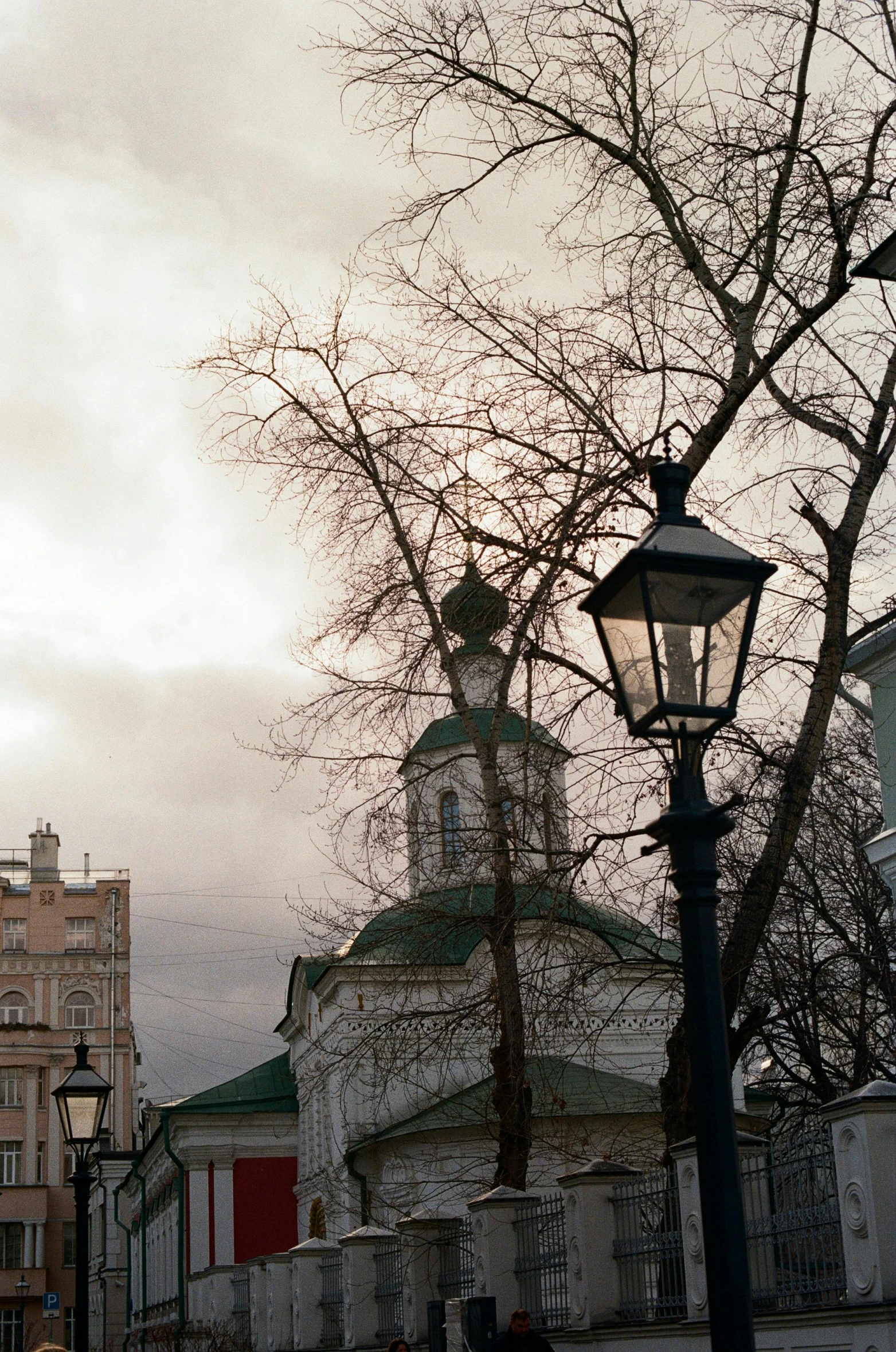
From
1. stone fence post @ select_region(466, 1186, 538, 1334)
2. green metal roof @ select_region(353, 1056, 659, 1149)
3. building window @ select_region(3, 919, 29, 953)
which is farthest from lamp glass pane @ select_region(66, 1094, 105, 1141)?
building window @ select_region(3, 919, 29, 953)

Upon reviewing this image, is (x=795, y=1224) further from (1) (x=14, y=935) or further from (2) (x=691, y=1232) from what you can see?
(1) (x=14, y=935)

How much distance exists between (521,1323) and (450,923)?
4.23 m

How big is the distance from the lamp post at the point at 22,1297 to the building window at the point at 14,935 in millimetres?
16063

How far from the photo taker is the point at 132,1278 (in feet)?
178

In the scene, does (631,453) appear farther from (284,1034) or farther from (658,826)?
(284,1034)

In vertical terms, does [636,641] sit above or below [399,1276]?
above

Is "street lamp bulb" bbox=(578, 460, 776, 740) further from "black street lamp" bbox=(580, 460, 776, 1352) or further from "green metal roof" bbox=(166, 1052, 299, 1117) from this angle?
"green metal roof" bbox=(166, 1052, 299, 1117)

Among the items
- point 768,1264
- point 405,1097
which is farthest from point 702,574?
point 405,1097

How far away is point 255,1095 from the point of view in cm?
4106

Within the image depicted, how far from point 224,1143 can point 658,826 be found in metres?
36.4

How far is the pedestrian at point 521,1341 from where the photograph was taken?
1089cm

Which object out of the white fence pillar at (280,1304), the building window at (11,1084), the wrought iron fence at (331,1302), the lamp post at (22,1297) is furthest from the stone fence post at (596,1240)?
the building window at (11,1084)

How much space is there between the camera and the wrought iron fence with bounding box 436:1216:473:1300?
563 inches

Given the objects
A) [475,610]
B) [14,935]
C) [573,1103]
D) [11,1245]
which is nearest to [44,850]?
[14,935]
